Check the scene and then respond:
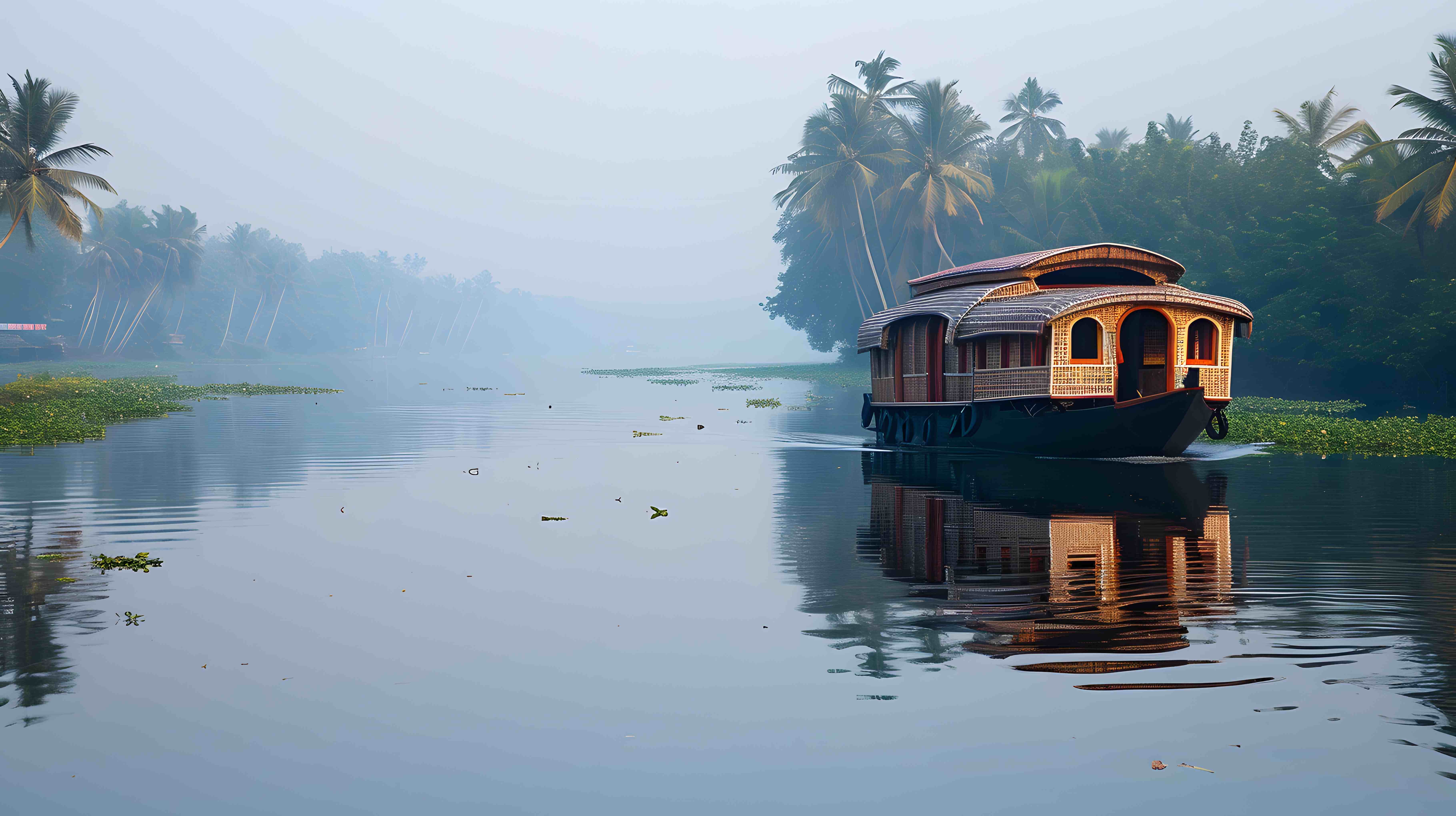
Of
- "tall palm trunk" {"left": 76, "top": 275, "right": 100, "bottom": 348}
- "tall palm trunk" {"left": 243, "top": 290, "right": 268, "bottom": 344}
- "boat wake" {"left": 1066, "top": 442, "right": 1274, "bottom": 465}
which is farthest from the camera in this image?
"tall palm trunk" {"left": 243, "top": 290, "right": 268, "bottom": 344}

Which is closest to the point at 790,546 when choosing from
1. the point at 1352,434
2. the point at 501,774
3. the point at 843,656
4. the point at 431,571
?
the point at 431,571

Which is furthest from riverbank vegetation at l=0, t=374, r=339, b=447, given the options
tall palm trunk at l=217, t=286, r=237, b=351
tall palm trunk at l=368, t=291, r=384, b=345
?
tall palm trunk at l=368, t=291, r=384, b=345

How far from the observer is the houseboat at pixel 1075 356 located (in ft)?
66.6

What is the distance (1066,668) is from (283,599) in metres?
6.69

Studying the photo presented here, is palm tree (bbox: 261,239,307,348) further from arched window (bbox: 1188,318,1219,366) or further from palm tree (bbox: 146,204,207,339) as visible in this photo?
arched window (bbox: 1188,318,1219,366)

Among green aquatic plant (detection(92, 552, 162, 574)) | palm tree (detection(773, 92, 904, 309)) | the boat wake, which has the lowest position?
green aquatic plant (detection(92, 552, 162, 574))

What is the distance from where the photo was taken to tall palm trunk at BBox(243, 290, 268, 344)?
14275 cm

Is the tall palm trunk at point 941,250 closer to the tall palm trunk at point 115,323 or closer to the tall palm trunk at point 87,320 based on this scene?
the tall palm trunk at point 115,323

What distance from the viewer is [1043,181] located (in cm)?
6556

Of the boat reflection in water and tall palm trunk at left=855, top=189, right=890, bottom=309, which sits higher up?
tall palm trunk at left=855, top=189, right=890, bottom=309

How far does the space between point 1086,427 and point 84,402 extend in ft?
105

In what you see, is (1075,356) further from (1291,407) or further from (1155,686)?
(1291,407)

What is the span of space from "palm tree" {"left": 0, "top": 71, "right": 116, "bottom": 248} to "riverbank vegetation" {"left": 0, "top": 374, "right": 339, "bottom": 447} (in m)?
6.53

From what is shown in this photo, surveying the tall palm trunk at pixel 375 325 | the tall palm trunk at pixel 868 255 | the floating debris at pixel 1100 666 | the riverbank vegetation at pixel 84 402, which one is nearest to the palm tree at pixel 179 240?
the riverbank vegetation at pixel 84 402
